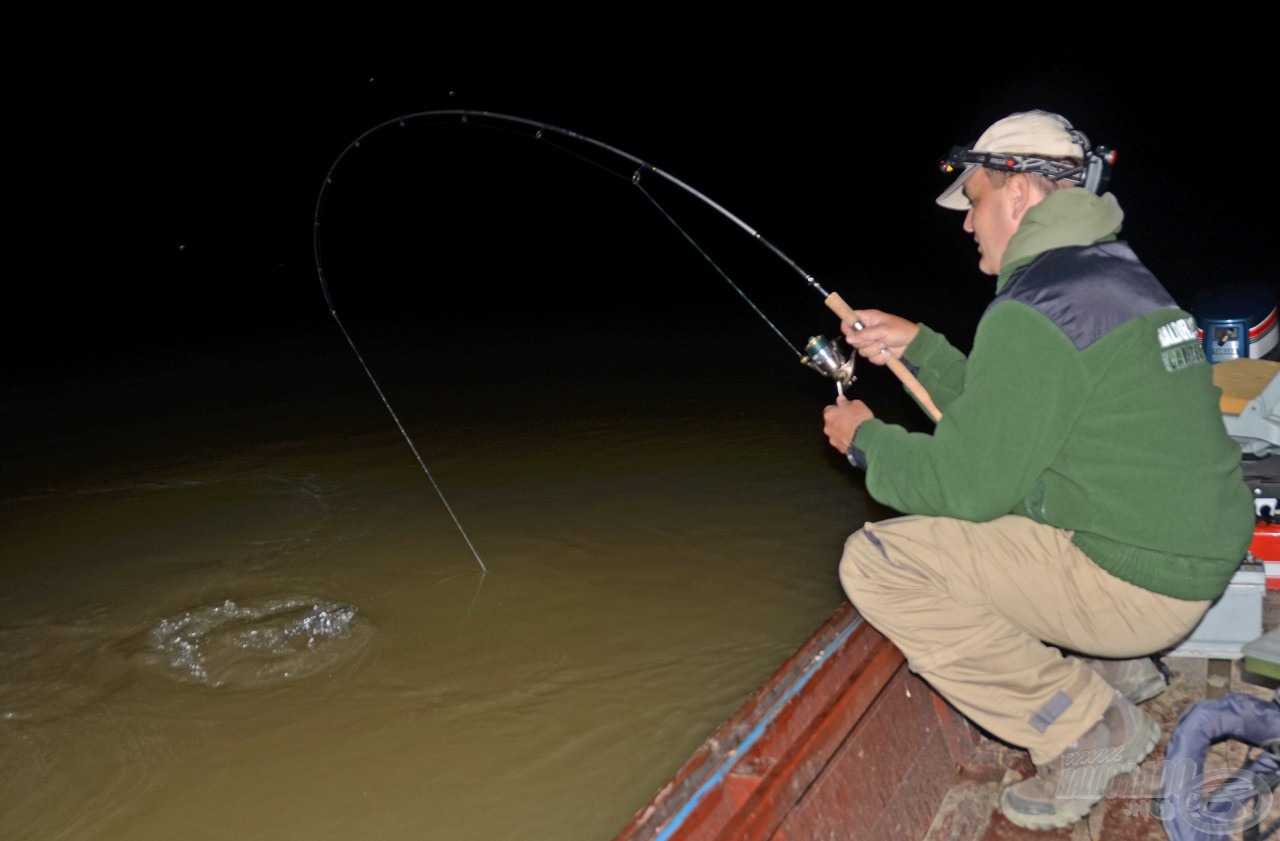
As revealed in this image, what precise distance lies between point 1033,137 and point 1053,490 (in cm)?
72

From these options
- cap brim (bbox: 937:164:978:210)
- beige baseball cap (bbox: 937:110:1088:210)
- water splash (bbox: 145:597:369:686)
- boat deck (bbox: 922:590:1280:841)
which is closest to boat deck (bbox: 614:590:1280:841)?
boat deck (bbox: 922:590:1280:841)

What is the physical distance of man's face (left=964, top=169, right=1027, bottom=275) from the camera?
1878 mm

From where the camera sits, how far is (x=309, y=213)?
32.9 metres

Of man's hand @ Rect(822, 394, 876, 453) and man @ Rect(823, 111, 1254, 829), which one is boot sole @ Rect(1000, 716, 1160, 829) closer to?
man @ Rect(823, 111, 1254, 829)

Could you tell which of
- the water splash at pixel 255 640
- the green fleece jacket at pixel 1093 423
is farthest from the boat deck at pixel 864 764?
the water splash at pixel 255 640

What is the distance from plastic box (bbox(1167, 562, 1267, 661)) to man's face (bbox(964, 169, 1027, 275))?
1.09 metres

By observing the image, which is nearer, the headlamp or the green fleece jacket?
the green fleece jacket

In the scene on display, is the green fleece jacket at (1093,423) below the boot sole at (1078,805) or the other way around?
the other way around

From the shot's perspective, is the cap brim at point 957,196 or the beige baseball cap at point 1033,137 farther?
the cap brim at point 957,196

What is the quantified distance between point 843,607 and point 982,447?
101 centimetres

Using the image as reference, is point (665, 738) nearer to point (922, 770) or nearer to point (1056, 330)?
point (922, 770)

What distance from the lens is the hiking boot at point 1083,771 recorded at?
1920 mm

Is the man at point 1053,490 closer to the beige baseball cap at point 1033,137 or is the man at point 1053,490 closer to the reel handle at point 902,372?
the beige baseball cap at point 1033,137

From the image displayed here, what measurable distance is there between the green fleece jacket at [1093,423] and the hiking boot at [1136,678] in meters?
0.69
